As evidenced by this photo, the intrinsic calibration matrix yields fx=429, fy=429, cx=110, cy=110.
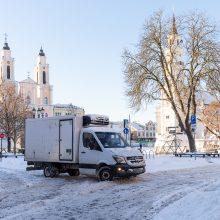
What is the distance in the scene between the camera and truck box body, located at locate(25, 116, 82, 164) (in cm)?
1962

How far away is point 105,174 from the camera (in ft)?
59.4

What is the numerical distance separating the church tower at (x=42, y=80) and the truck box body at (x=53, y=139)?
320ft

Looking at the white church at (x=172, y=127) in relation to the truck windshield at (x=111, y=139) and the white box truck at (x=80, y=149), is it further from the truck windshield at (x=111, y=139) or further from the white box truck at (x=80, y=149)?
the truck windshield at (x=111, y=139)

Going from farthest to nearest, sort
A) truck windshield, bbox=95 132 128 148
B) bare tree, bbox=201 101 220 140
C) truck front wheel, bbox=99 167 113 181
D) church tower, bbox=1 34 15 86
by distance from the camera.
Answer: church tower, bbox=1 34 15 86 → bare tree, bbox=201 101 220 140 → truck windshield, bbox=95 132 128 148 → truck front wheel, bbox=99 167 113 181

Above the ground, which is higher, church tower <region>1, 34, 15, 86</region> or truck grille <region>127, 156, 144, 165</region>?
church tower <region>1, 34, 15, 86</region>

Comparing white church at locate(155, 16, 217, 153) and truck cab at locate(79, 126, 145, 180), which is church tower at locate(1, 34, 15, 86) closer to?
white church at locate(155, 16, 217, 153)

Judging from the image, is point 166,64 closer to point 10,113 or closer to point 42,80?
point 10,113

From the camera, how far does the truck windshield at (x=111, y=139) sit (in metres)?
18.7

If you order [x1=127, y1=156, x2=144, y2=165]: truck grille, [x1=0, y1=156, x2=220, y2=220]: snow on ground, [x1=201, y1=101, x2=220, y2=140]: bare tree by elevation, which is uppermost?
[x1=201, y1=101, x2=220, y2=140]: bare tree

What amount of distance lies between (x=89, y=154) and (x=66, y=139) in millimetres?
1694

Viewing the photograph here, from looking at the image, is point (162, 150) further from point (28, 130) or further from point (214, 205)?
point (214, 205)

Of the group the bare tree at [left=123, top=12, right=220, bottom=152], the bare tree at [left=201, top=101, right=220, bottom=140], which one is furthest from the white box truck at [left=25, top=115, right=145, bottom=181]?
the bare tree at [left=201, top=101, right=220, bottom=140]

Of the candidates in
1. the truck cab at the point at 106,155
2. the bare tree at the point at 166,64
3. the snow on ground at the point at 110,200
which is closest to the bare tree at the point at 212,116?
the bare tree at the point at 166,64

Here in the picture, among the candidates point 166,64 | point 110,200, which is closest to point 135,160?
point 110,200
